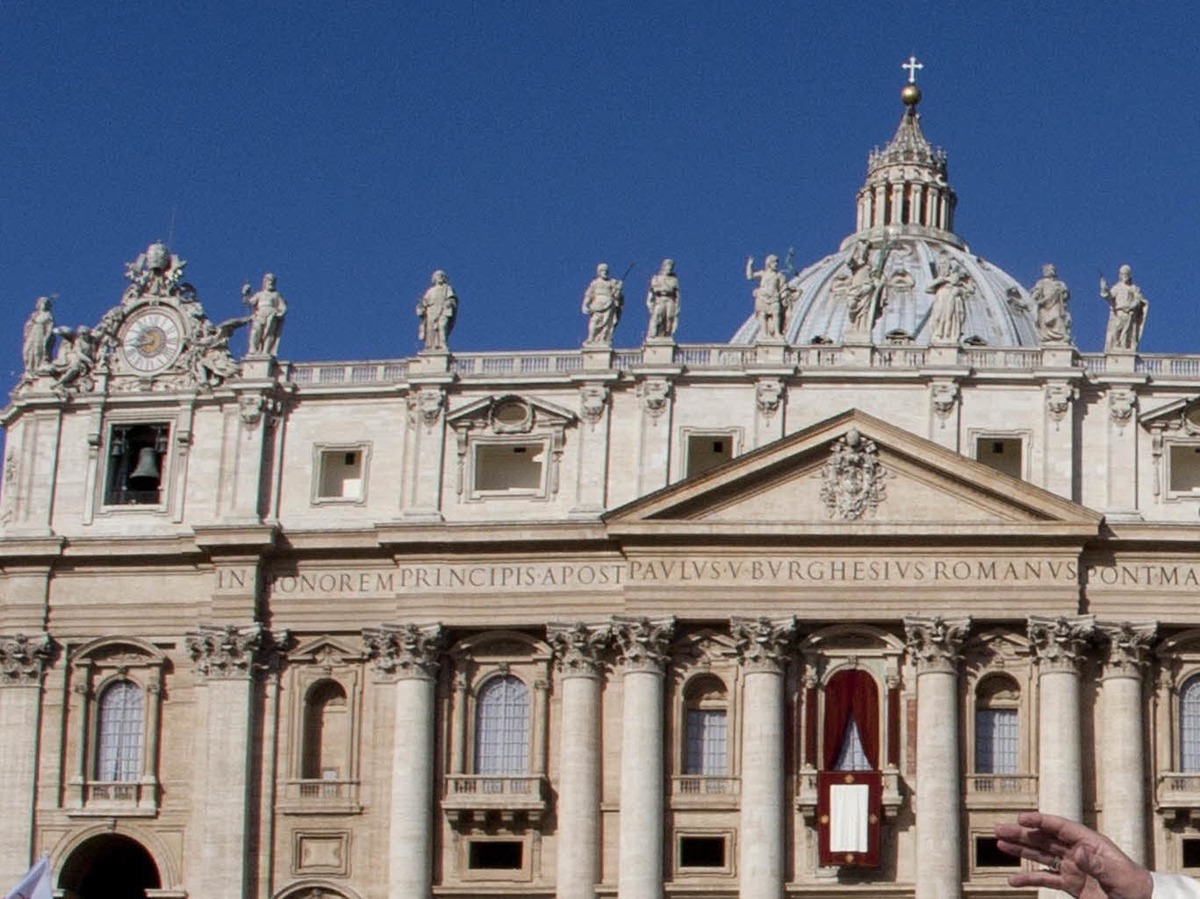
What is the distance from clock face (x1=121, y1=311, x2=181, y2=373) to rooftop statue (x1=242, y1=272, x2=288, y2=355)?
2.05 metres

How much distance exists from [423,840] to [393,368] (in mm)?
10589

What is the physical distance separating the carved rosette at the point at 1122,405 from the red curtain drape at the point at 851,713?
25.4ft

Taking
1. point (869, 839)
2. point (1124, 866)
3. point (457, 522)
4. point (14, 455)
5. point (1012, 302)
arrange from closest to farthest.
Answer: point (1124, 866) < point (869, 839) < point (457, 522) < point (14, 455) < point (1012, 302)

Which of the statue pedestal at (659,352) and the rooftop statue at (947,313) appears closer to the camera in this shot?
the statue pedestal at (659,352)

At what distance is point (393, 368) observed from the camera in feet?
171

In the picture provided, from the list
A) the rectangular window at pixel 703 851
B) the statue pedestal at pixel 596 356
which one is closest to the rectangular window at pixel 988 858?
the rectangular window at pixel 703 851

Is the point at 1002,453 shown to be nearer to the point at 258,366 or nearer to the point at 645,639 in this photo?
the point at 645,639

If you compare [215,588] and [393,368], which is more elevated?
[393,368]

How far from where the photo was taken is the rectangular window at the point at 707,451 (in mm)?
50188

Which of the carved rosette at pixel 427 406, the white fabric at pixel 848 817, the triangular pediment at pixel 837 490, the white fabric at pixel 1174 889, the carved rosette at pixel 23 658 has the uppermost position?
the carved rosette at pixel 427 406

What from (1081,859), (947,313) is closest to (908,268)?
(947,313)

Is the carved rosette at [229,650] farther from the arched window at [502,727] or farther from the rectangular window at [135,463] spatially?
the arched window at [502,727]

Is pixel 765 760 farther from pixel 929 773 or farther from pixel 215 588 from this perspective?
pixel 215 588

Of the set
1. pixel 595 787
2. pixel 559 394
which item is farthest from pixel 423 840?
pixel 559 394
